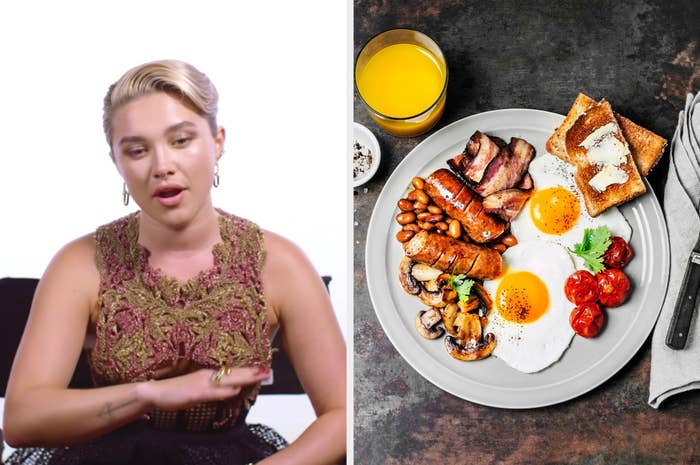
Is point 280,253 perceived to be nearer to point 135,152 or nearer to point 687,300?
point 135,152

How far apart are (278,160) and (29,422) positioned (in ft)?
1.97

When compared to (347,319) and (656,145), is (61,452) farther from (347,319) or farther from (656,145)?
→ (656,145)

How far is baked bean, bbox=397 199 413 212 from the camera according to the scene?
1411 mm

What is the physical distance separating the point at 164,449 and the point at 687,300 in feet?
3.25

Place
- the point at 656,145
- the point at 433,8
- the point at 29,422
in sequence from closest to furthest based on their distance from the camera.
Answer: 1. the point at 29,422
2. the point at 656,145
3. the point at 433,8

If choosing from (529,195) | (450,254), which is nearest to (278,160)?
(450,254)

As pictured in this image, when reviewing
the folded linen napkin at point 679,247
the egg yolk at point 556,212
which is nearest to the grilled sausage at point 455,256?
the egg yolk at point 556,212

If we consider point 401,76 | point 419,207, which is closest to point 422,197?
point 419,207

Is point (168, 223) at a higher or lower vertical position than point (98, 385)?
higher

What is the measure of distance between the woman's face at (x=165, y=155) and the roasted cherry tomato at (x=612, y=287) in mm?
750

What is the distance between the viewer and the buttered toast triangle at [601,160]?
1.36 metres

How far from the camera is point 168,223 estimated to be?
3.92 ft

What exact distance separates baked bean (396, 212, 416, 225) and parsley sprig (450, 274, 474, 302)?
14 cm

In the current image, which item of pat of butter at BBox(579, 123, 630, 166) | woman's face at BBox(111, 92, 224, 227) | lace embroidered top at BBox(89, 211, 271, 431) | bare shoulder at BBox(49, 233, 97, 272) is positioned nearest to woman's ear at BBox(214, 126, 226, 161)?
woman's face at BBox(111, 92, 224, 227)
